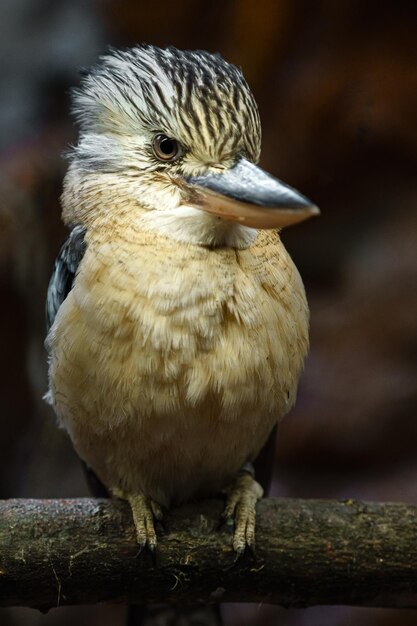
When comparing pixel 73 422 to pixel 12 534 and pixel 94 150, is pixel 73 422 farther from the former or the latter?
pixel 94 150

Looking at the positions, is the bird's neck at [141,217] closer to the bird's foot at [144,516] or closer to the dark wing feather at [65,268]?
the dark wing feather at [65,268]

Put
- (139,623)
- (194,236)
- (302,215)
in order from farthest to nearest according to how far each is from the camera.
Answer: (139,623), (194,236), (302,215)

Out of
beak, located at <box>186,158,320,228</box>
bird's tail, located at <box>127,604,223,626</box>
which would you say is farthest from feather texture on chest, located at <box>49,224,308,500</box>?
bird's tail, located at <box>127,604,223,626</box>

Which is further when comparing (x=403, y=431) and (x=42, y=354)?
(x=42, y=354)

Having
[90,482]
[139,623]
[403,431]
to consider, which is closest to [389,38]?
[403,431]

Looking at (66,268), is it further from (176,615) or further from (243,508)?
(176,615)

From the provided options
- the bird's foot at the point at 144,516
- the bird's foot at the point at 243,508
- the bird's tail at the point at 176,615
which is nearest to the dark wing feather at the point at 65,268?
the bird's foot at the point at 144,516

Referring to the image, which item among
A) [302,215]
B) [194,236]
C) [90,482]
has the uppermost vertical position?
[302,215]
